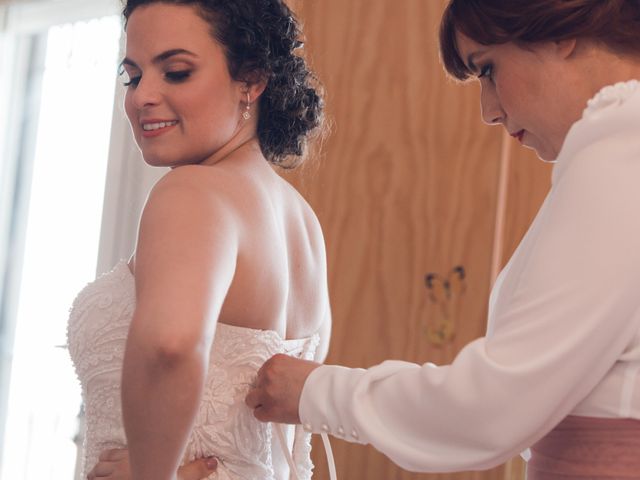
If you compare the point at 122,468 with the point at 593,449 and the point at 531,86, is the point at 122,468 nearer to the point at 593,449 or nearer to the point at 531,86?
the point at 593,449

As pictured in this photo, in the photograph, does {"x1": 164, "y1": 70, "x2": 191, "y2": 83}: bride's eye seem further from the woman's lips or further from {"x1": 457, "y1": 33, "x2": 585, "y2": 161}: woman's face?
{"x1": 457, "y1": 33, "x2": 585, "y2": 161}: woman's face

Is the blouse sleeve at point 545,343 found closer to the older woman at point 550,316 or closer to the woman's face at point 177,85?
the older woman at point 550,316

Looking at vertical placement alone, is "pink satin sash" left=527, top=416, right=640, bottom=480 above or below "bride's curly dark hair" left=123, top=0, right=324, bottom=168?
below

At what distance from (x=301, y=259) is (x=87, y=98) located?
2.17m

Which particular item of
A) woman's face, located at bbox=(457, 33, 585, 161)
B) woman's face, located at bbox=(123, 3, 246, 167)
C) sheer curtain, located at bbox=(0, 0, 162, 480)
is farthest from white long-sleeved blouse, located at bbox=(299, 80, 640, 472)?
sheer curtain, located at bbox=(0, 0, 162, 480)

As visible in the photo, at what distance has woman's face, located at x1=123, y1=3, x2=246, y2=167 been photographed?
1354 millimetres

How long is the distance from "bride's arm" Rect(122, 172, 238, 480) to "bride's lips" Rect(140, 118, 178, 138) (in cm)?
22

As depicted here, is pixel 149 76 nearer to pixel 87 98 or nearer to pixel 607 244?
pixel 607 244

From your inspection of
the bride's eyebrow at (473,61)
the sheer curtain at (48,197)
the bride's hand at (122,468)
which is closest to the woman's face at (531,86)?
the bride's eyebrow at (473,61)

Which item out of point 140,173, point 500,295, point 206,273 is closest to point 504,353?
point 500,295

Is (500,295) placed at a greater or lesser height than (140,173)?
lesser

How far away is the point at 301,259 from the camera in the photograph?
1400mm

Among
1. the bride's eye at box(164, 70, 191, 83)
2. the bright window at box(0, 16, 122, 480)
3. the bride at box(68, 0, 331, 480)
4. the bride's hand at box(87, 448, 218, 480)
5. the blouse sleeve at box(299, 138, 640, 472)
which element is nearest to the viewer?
the blouse sleeve at box(299, 138, 640, 472)

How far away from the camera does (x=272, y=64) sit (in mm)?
1461
